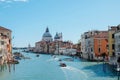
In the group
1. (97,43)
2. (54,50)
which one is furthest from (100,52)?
(54,50)

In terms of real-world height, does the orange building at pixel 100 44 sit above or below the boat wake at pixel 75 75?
above

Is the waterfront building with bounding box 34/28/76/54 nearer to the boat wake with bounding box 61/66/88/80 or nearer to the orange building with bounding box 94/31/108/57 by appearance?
the orange building with bounding box 94/31/108/57

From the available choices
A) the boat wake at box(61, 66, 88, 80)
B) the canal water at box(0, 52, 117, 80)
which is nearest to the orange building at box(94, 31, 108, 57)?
the canal water at box(0, 52, 117, 80)

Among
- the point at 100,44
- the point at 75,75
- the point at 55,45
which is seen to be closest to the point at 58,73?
the point at 75,75

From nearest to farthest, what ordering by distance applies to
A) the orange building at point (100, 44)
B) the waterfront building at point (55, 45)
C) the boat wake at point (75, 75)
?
1. the boat wake at point (75, 75)
2. the orange building at point (100, 44)
3. the waterfront building at point (55, 45)

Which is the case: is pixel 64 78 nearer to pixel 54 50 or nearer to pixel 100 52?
pixel 100 52

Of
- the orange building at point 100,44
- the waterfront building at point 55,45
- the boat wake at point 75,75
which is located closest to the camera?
the boat wake at point 75,75

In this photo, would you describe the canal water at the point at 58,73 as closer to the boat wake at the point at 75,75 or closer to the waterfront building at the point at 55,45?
the boat wake at the point at 75,75

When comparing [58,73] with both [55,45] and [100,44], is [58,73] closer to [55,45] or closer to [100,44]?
[100,44]

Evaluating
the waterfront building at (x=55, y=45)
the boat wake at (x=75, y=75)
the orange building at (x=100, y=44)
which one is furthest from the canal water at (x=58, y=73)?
the waterfront building at (x=55, y=45)

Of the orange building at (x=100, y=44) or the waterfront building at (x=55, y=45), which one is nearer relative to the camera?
the orange building at (x=100, y=44)
